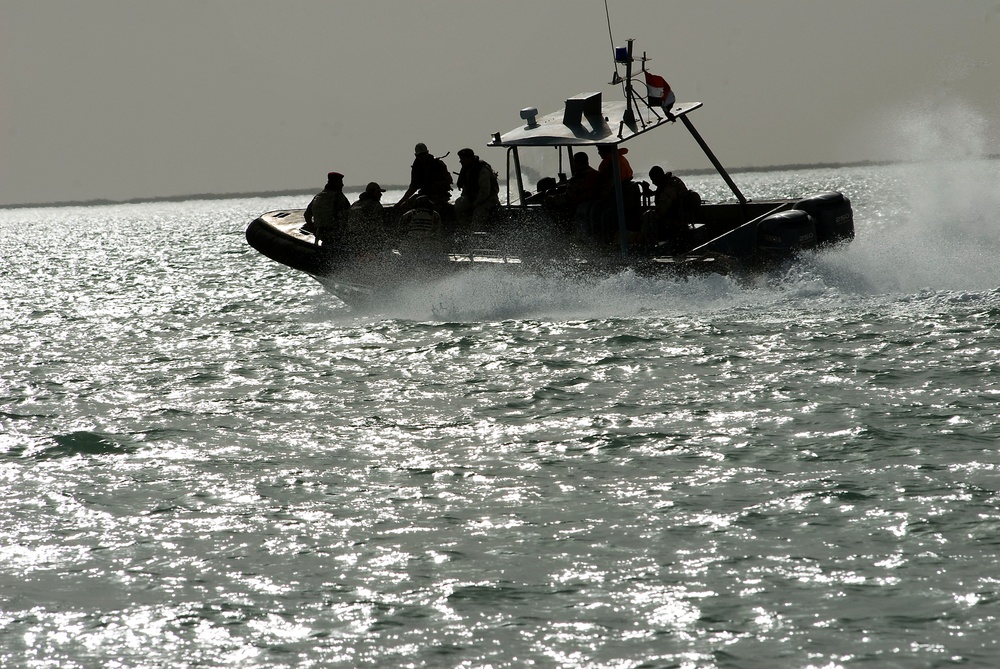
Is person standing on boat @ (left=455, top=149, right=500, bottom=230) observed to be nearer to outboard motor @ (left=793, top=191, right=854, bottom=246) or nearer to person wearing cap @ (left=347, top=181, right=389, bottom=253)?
person wearing cap @ (left=347, top=181, right=389, bottom=253)

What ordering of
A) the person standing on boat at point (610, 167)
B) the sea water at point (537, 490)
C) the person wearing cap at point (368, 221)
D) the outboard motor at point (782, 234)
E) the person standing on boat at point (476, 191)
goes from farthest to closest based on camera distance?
the person wearing cap at point (368, 221)
the person standing on boat at point (476, 191)
the person standing on boat at point (610, 167)
the outboard motor at point (782, 234)
the sea water at point (537, 490)

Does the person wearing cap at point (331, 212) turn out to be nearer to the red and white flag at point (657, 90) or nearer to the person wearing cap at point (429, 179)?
the person wearing cap at point (429, 179)

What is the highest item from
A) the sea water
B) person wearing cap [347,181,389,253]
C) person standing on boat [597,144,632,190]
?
person standing on boat [597,144,632,190]

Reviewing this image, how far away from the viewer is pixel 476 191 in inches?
560

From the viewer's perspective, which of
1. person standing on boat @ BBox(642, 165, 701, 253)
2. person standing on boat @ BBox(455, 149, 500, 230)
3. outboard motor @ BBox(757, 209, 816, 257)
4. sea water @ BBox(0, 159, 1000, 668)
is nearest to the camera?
sea water @ BBox(0, 159, 1000, 668)

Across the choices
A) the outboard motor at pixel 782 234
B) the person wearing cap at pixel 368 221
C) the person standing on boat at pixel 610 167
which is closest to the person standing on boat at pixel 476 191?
the person wearing cap at pixel 368 221

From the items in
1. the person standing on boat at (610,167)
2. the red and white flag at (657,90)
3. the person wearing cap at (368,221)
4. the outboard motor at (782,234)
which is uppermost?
the red and white flag at (657,90)

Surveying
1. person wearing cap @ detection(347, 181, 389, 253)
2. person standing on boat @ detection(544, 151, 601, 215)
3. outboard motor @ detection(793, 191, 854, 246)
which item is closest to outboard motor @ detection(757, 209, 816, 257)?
outboard motor @ detection(793, 191, 854, 246)

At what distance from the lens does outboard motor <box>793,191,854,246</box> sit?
13594 millimetres

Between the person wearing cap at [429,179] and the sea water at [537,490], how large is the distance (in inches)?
83.3

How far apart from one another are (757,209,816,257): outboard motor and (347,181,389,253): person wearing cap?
4.92 m

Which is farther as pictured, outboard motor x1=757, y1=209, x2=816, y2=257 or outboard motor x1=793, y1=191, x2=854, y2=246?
outboard motor x1=793, y1=191, x2=854, y2=246

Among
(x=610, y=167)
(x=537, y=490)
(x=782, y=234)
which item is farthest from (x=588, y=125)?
(x=537, y=490)

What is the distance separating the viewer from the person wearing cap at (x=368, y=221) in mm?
14641
